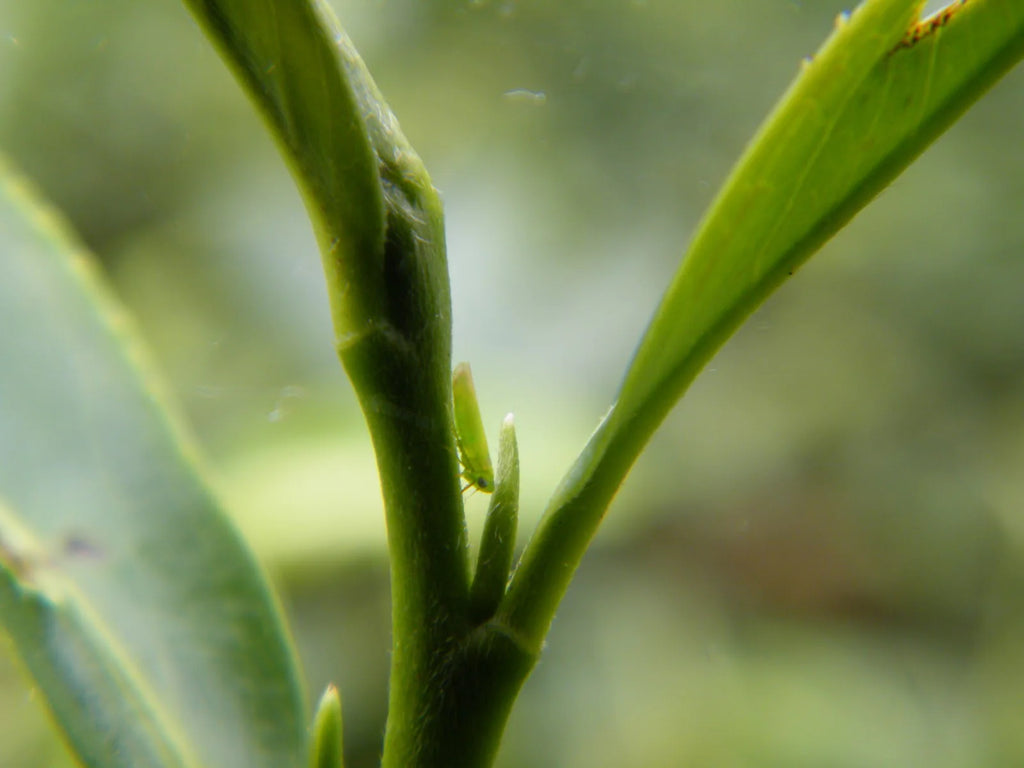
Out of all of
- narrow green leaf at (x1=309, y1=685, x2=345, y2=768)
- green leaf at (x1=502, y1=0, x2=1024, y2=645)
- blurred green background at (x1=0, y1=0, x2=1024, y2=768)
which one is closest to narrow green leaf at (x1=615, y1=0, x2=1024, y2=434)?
green leaf at (x1=502, y1=0, x2=1024, y2=645)

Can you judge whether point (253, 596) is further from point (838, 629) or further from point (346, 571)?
point (838, 629)

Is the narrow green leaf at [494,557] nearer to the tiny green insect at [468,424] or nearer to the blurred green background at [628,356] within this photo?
the tiny green insect at [468,424]

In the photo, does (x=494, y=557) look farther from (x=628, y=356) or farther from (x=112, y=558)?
(x=628, y=356)

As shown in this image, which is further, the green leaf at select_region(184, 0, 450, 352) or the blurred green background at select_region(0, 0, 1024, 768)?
the blurred green background at select_region(0, 0, 1024, 768)

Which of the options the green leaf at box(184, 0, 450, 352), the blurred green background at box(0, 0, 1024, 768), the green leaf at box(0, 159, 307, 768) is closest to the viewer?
the green leaf at box(184, 0, 450, 352)

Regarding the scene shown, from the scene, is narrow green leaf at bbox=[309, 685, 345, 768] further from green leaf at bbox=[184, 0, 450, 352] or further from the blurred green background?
the blurred green background

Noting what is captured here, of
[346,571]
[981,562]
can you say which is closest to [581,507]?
[346,571]

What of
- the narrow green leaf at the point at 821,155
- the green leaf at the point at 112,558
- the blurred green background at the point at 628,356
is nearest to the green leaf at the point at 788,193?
the narrow green leaf at the point at 821,155
